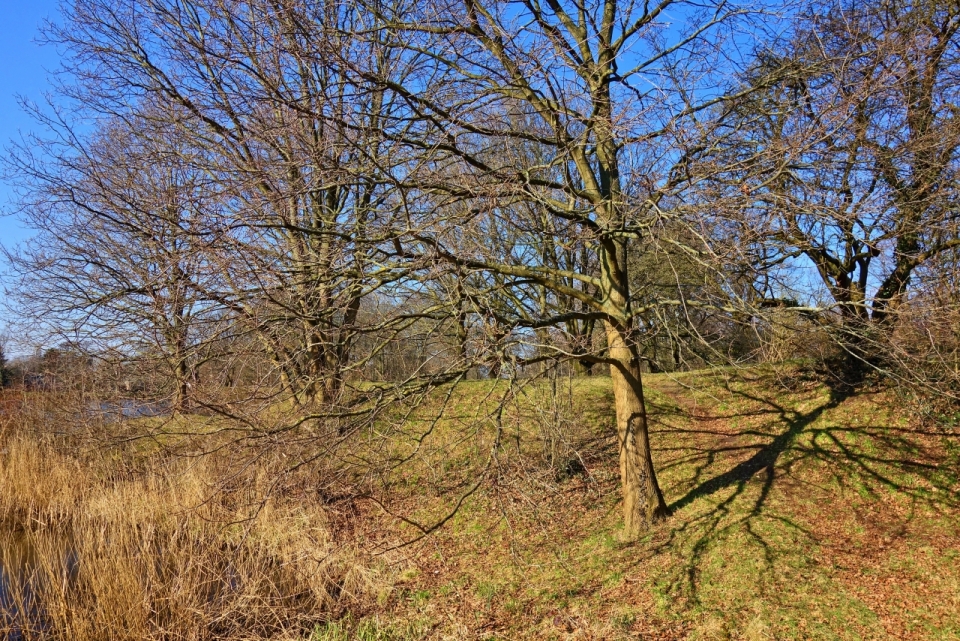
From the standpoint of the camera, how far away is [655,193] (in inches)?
176

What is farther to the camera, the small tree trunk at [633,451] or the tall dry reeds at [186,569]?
the small tree trunk at [633,451]

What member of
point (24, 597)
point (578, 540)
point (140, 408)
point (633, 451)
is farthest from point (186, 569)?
point (633, 451)

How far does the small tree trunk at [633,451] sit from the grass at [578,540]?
225mm

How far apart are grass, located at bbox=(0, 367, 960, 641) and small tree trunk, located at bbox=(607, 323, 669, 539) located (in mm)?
225

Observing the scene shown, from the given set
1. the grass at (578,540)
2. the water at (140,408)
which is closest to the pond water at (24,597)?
Result: the grass at (578,540)

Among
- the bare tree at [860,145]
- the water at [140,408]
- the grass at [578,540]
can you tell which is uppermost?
the bare tree at [860,145]

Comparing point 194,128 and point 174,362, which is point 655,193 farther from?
point 194,128

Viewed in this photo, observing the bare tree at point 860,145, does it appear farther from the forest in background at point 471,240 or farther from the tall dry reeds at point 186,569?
the tall dry reeds at point 186,569

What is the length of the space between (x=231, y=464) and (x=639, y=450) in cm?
422

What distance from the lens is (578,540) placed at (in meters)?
6.89

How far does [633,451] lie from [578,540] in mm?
1281

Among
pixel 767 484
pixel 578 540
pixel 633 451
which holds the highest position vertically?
pixel 633 451

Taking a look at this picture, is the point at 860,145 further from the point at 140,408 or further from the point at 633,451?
the point at 140,408

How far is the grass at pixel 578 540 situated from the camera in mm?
5008
